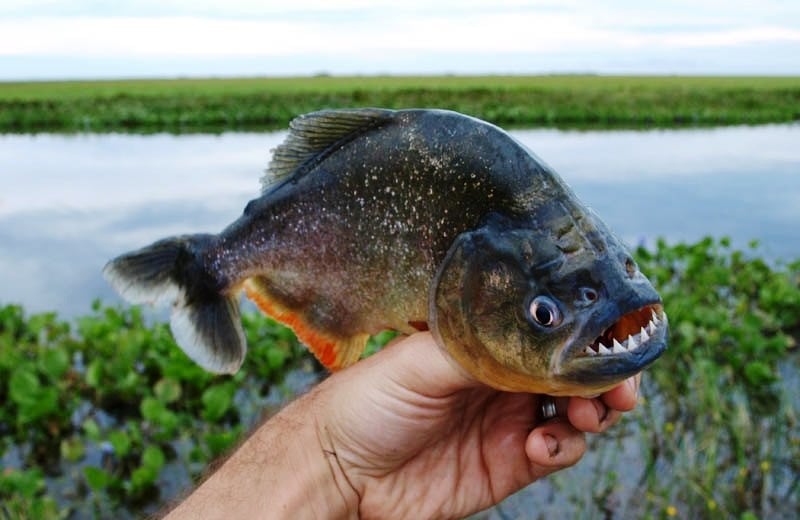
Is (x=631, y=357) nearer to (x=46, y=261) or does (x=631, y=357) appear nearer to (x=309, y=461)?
(x=309, y=461)

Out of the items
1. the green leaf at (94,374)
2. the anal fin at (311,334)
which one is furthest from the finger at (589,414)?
the green leaf at (94,374)

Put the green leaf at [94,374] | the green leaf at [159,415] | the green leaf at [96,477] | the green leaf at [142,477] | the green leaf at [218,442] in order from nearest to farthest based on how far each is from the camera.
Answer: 1. the green leaf at [96,477]
2. the green leaf at [142,477]
3. the green leaf at [218,442]
4. the green leaf at [159,415]
5. the green leaf at [94,374]

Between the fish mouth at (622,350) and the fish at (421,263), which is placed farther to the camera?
the fish at (421,263)

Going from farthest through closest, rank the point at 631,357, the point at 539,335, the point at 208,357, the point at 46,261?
the point at 46,261, the point at 208,357, the point at 539,335, the point at 631,357

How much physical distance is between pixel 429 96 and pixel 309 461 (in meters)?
44.9

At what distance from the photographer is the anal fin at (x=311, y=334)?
2516mm

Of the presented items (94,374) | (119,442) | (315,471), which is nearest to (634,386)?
(315,471)

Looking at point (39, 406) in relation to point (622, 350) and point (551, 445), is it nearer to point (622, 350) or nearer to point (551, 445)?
point (551, 445)

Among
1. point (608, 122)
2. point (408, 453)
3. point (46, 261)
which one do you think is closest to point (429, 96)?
point (608, 122)

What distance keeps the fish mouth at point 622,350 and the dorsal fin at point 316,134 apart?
0.86m

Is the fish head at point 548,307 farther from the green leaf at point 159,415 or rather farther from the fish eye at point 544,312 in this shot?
the green leaf at point 159,415

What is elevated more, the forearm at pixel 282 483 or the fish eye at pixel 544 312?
the fish eye at pixel 544 312

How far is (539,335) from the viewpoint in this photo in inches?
72.0

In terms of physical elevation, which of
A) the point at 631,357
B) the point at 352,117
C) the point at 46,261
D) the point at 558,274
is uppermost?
the point at 352,117
